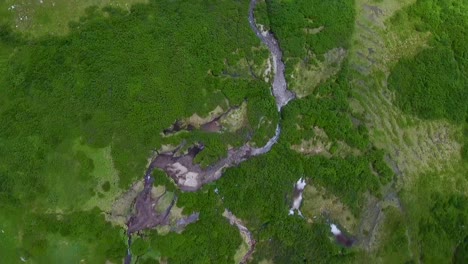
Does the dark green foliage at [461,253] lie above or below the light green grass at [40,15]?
below

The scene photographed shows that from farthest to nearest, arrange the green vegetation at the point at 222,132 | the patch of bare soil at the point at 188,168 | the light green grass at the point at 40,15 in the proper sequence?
the light green grass at the point at 40,15
the patch of bare soil at the point at 188,168
the green vegetation at the point at 222,132

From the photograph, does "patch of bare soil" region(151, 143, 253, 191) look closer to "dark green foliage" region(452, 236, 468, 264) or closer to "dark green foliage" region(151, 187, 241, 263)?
"dark green foliage" region(151, 187, 241, 263)

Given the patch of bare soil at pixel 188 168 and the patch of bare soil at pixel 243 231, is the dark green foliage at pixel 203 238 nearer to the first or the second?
the patch of bare soil at pixel 243 231

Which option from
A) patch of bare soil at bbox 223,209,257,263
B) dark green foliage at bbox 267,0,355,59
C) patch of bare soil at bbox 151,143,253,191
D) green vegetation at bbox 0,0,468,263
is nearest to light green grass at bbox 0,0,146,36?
green vegetation at bbox 0,0,468,263

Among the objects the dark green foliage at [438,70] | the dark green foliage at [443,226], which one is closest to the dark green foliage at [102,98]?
the dark green foliage at [438,70]

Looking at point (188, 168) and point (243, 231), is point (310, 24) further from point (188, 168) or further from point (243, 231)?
point (243, 231)

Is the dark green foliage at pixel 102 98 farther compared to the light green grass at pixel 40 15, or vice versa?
the light green grass at pixel 40 15

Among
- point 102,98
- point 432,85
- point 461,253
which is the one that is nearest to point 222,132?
point 102,98

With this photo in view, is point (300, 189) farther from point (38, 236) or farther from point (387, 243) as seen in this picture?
point (38, 236)

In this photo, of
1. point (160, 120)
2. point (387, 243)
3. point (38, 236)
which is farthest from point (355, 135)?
point (38, 236)
